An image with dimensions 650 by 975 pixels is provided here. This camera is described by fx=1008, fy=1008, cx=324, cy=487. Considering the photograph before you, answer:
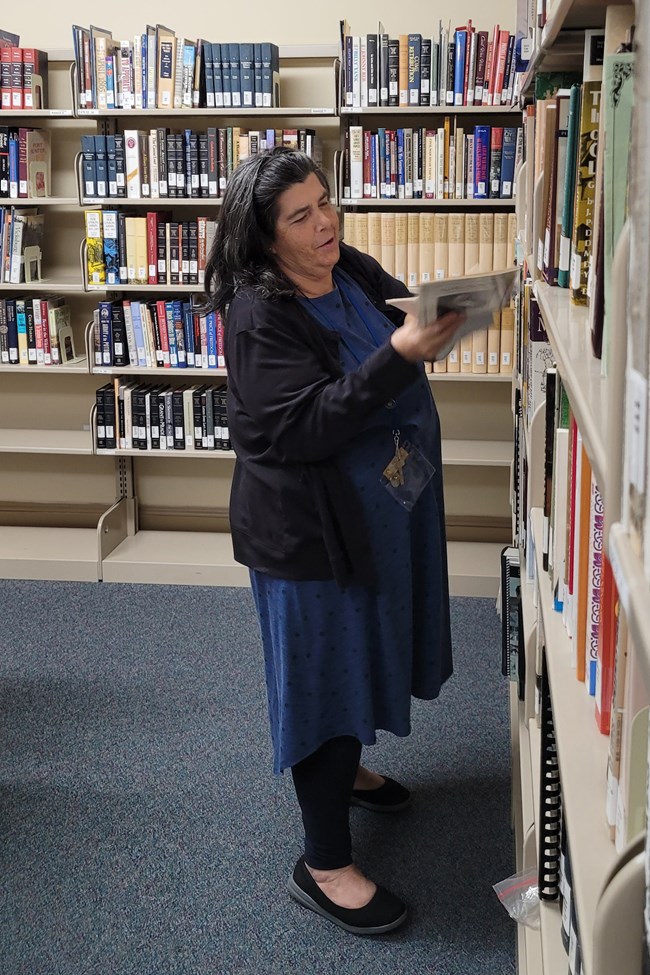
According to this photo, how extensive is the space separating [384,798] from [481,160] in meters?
2.23

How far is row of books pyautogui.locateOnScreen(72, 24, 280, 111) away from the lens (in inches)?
139

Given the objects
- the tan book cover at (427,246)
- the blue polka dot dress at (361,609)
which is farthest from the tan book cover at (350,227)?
the blue polka dot dress at (361,609)

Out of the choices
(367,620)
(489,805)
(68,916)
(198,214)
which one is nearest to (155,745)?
A: (68,916)

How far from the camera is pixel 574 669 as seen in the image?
3.58 ft

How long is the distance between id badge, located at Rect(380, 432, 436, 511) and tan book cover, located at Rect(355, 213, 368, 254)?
1.89 metres

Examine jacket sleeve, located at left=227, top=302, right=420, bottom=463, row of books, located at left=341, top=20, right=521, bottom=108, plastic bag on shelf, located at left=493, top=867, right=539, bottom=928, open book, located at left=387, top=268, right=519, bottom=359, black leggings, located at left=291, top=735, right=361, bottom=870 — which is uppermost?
row of books, located at left=341, top=20, right=521, bottom=108

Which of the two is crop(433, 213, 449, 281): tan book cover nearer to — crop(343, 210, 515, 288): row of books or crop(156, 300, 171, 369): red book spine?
crop(343, 210, 515, 288): row of books

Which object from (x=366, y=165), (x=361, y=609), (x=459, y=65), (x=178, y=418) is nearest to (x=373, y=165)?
(x=366, y=165)

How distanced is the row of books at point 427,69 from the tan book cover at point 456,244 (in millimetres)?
387

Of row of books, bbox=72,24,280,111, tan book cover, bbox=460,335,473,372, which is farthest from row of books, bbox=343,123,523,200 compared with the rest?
tan book cover, bbox=460,335,473,372

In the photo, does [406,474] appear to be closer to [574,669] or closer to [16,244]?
[574,669]

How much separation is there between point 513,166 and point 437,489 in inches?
76.5

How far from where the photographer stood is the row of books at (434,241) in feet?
11.6

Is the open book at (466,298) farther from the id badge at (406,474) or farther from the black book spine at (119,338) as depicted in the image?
the black book spine at (119,338)
